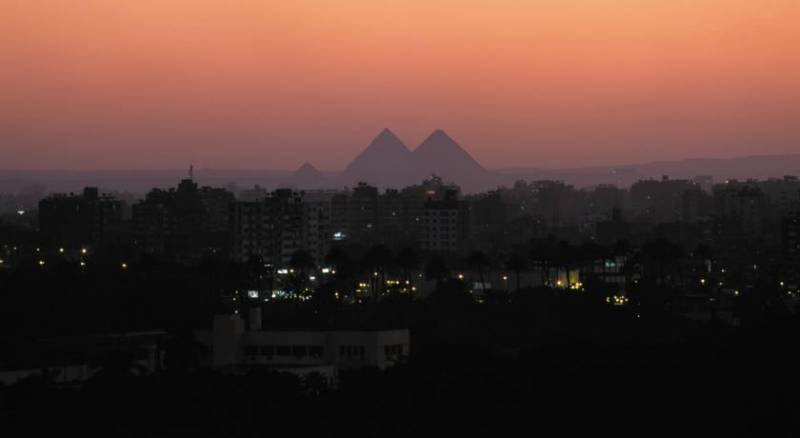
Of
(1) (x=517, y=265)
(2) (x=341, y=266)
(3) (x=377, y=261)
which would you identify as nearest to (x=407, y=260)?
(3) (x=377, y=261)

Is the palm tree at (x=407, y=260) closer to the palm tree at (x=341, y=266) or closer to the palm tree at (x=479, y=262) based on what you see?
the palm tree at (x=341, y=266)

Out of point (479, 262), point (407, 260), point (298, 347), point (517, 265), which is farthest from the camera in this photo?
point (479, 262)

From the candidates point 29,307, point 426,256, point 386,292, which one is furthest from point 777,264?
point 29,307

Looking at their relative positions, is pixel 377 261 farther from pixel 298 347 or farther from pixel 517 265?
pixel 298 347

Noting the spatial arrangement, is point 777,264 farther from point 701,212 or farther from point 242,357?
point 701,212

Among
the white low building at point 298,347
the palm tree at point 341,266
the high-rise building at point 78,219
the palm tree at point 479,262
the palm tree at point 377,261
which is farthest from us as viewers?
the high-rise building at point 78,219

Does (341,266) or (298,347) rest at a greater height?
(341,266)

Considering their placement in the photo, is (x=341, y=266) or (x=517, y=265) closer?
(x=341, y=266)

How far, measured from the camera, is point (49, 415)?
1878 centimetres

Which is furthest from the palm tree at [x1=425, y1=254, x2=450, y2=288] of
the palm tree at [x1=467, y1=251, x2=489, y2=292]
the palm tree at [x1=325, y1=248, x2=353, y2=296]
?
the palm tree at [x1=325, y1=248, x2=353, y2=296]

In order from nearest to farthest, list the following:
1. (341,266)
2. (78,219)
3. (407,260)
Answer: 1. (341,266)
2. (407,260)
3. (78,219)

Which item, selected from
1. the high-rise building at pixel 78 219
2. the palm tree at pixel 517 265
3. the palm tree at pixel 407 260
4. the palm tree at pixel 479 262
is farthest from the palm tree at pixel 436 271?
the high-rise building at pixel 78 219

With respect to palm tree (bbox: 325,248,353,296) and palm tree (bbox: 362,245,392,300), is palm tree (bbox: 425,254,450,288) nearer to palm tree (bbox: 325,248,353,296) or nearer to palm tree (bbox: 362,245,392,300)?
palm tree (bbox: 362,245,392,300)

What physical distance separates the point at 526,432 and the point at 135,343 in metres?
9.87
